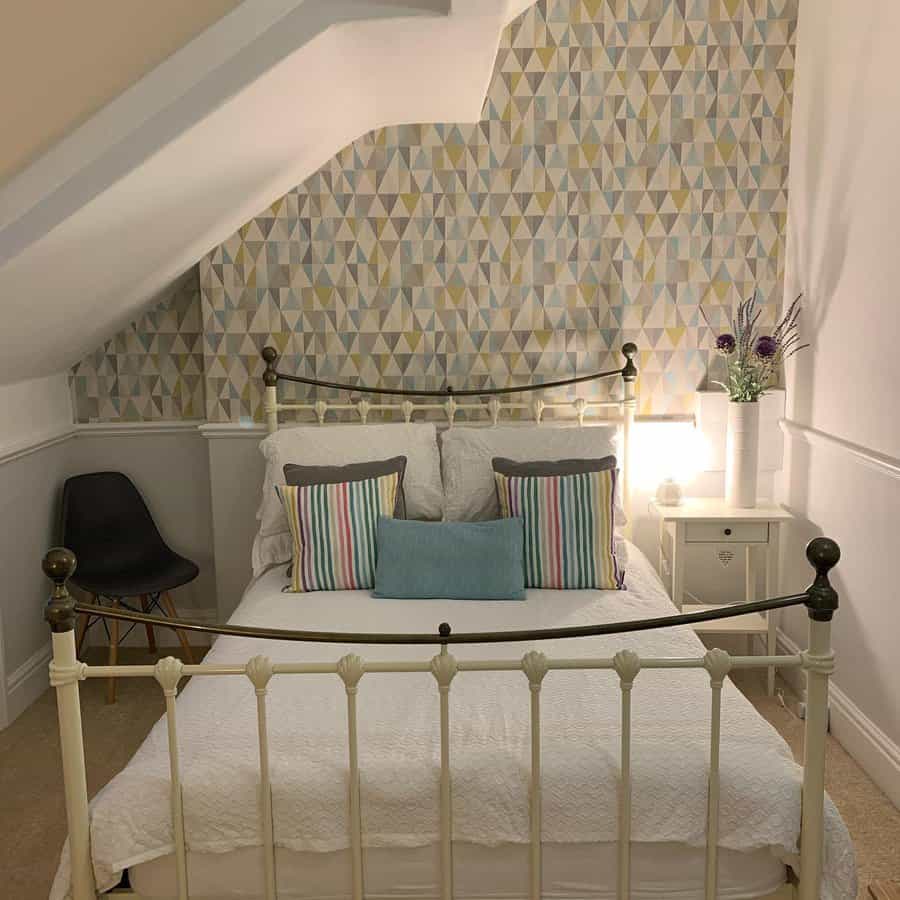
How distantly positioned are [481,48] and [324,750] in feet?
5.98

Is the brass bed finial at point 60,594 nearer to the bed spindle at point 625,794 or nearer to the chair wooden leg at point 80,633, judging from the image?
the bed spindle at point 625,794

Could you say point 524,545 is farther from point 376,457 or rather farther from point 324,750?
point 324,750

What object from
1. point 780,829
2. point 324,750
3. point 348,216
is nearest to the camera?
point 780,829

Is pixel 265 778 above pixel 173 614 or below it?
above

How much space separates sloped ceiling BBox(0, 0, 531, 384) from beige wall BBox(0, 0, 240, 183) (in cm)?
3

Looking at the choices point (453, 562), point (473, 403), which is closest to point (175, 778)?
point (453, 562)

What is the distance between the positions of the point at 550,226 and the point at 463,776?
7.80ft

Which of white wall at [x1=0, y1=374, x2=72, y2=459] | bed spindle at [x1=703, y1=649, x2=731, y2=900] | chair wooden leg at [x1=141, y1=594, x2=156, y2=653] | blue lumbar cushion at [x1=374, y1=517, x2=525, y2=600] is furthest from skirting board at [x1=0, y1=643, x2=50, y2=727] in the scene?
bed spindle at [x1=703, y1=649, x2=731, y2=900]

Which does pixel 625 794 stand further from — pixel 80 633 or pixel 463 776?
pixel 80 633

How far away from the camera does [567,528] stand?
10.5 ft

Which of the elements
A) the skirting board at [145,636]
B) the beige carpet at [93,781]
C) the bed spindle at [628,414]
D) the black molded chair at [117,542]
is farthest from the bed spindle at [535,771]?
the skirting board at [145,636]

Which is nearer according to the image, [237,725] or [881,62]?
[237,725]

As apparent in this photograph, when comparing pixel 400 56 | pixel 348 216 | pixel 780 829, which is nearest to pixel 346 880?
pixel 780 829

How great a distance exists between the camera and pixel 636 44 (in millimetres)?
3725
